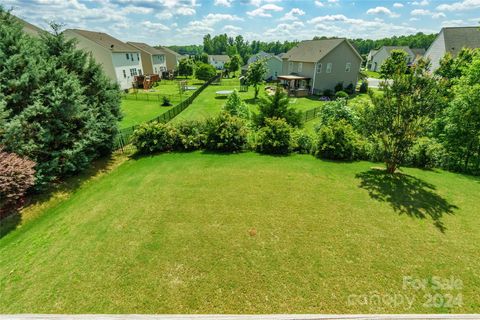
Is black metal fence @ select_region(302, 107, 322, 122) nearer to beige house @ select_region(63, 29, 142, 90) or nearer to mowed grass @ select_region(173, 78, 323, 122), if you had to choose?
mowed grass @ select_region(173, 78, 323, 122)

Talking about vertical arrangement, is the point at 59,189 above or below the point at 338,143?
below

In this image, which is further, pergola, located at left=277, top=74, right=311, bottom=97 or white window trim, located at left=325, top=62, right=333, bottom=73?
pergola, located at left=277, top=74, right=311, bottom=97

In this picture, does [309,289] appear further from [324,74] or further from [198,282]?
[324,74]

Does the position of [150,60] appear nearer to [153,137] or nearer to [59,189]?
[153,137]

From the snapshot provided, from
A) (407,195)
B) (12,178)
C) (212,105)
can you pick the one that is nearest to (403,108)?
(407,195)

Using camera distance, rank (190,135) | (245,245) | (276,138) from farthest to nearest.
→ 1. (190,135)
2. (276,138)
3. (245,245)

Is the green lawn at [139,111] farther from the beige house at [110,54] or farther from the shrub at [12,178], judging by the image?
the shrub at [12,178]

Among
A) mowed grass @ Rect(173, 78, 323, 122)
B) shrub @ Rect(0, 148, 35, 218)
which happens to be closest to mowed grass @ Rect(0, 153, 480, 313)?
shrub @ Rect(0, 148, 35, 218)
